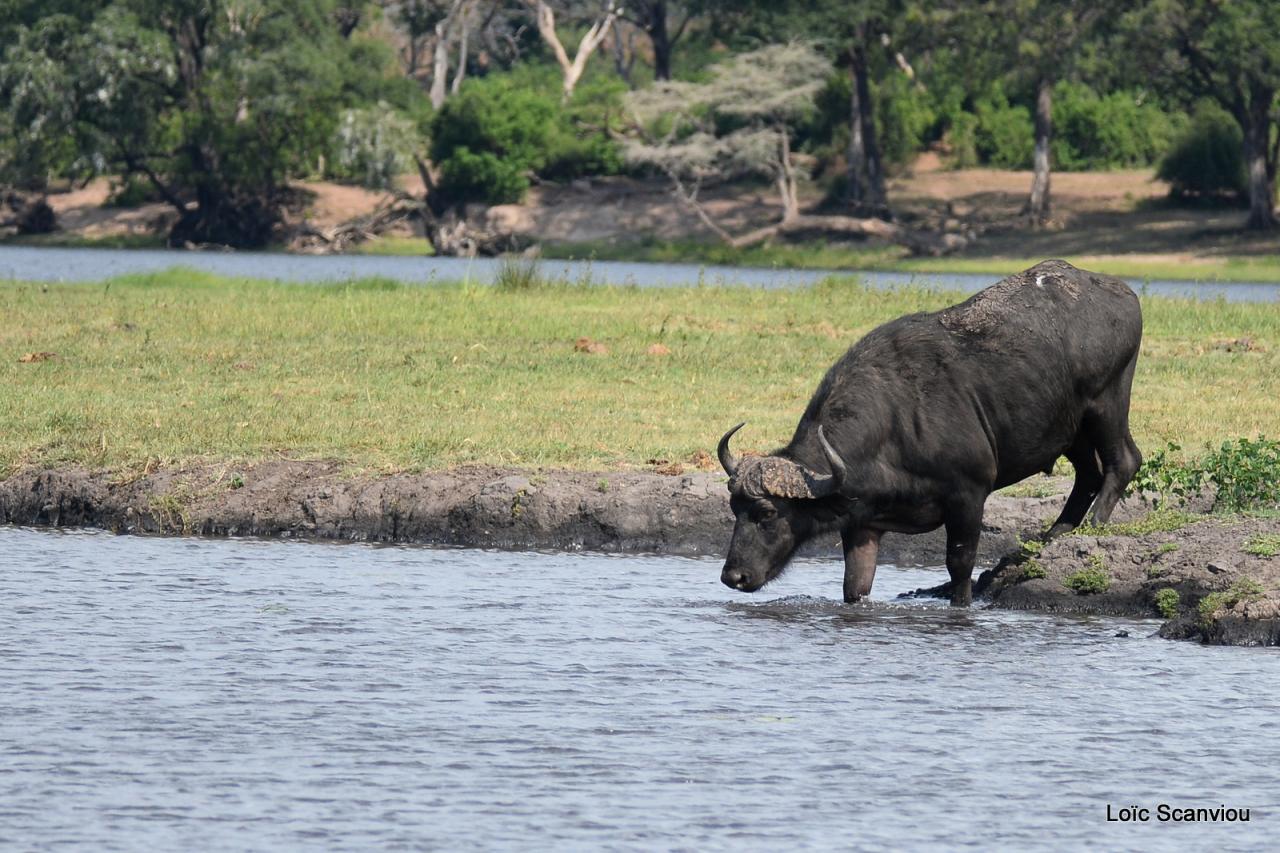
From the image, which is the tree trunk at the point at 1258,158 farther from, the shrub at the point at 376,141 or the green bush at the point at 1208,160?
the shrub at the point at 376,141

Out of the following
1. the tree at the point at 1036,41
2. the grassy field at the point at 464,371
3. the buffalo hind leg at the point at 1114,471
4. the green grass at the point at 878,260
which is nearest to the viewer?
the buffalo hind leg at the point at 1114,471

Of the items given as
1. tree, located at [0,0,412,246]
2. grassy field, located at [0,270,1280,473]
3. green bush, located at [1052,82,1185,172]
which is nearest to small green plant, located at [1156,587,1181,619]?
grassy field, located at [0,270,1280,473]

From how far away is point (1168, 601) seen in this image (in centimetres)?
1085

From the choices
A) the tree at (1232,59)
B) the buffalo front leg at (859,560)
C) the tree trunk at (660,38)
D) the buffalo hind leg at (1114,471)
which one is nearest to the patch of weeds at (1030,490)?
the buffalo hind leg at (1114,471)

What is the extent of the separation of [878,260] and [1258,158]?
9.46 m

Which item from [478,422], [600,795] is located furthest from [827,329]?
[600,795]

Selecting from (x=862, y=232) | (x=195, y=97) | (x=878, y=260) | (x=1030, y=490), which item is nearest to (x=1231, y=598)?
(x=1030, y=490)

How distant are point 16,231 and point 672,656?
2211 inches

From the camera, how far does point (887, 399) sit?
1096 centimetres

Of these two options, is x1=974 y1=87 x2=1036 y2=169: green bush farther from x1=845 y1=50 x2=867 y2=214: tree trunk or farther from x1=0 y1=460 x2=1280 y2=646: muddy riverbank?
x1=0 y1=460 x2=1280 y2=646: muddy riverbank

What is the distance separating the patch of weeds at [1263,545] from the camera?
10656mm

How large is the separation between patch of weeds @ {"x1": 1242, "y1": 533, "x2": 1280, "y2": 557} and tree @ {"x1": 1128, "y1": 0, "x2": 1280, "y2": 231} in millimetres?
38718

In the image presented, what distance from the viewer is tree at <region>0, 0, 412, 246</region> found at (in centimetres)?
5897

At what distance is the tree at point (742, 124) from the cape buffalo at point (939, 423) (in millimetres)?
45072
